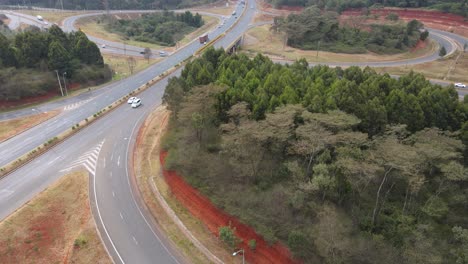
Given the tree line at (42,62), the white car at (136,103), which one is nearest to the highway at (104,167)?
the white car at (136,103)

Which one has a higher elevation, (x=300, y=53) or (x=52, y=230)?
(x=300, y=53)

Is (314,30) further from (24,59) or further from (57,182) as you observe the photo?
(57,182)

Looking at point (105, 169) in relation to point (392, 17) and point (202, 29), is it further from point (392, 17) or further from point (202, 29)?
point (392, 17)

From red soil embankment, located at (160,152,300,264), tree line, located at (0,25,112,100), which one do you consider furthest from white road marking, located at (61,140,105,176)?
tree line, located at (0,25,112,100)

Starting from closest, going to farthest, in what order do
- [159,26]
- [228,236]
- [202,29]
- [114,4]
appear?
[228,236], [202,29], [159,26], [114,4]

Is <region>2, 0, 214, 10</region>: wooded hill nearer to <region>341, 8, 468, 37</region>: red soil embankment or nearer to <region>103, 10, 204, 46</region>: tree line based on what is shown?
<region>103, 10, 204, 46</region>: tree line

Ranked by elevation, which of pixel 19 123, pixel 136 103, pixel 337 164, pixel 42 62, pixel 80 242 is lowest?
pixel 80 242

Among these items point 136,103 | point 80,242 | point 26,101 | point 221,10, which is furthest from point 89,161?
point 221,10

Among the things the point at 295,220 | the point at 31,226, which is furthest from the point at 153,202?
the point at 295,220
